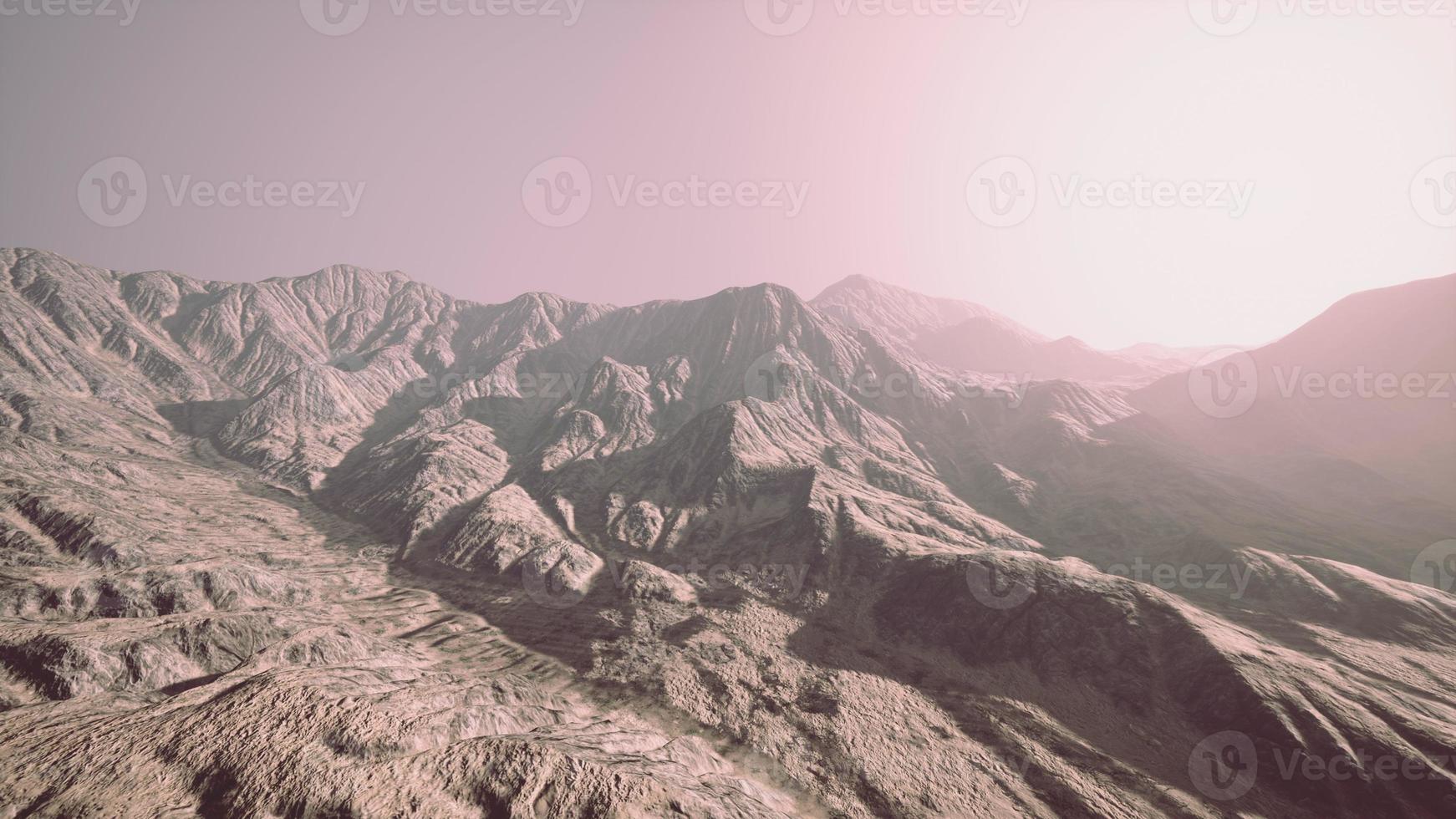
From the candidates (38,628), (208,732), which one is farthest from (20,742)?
(38,628)

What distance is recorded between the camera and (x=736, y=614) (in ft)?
255

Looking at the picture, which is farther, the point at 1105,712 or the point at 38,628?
the point at 1105,712

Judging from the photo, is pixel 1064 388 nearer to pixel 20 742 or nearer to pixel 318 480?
pixel 20 742

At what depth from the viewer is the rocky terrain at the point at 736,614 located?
25.3m

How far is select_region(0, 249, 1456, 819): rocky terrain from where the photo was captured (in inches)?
997

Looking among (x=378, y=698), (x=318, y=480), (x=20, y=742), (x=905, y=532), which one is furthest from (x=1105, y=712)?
(x=318, y=480)

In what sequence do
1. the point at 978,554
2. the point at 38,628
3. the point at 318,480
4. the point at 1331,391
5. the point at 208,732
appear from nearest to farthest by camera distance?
1. the point at 208,732
2. the point at 38,628
3. the point at 978,554
4. the point at 318,480
5. the point at 1331,391

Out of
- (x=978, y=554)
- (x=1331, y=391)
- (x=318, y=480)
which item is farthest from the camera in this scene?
(x=1331, y=391)

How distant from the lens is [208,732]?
22422mm

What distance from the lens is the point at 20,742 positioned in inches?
829

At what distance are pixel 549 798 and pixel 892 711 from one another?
147 feet

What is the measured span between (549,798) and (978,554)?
72189 millimetres

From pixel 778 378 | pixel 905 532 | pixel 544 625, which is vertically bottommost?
pixel 544 625

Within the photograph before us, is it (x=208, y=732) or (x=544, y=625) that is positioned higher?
(x=208, y=732)
